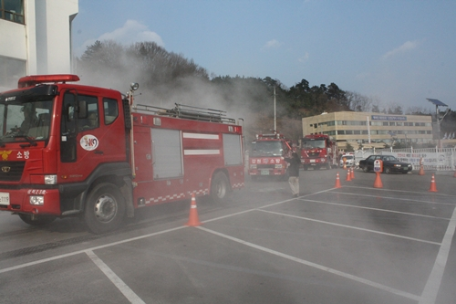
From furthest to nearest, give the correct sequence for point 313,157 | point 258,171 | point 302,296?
point 313,157
point 258,171
point 302,296

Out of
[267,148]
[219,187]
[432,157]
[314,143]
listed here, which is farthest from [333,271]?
[314,143]

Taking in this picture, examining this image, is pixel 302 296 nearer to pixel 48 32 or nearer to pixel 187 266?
pixel 187 266

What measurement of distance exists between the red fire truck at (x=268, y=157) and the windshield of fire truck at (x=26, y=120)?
12.5 meters

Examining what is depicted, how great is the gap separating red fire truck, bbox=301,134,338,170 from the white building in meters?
18.2

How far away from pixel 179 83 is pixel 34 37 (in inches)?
233

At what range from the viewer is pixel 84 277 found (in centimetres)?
430

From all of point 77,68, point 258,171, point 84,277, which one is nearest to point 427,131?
point 258,171

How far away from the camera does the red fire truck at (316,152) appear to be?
2748cm

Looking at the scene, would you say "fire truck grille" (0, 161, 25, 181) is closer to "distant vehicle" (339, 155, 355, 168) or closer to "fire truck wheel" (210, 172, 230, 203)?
"fire truck wheel" (210, 172, 230, 203)

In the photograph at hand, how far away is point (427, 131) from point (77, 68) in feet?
49.8

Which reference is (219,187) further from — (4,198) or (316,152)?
(316,152)

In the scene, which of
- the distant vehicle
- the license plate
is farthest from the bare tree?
the distant vehicle

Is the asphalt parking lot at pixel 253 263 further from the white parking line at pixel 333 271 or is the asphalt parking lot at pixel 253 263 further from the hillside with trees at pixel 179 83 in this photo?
the hillside with trees at pixel 179 83

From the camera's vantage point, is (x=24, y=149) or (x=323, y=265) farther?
(x=24, y=149)
